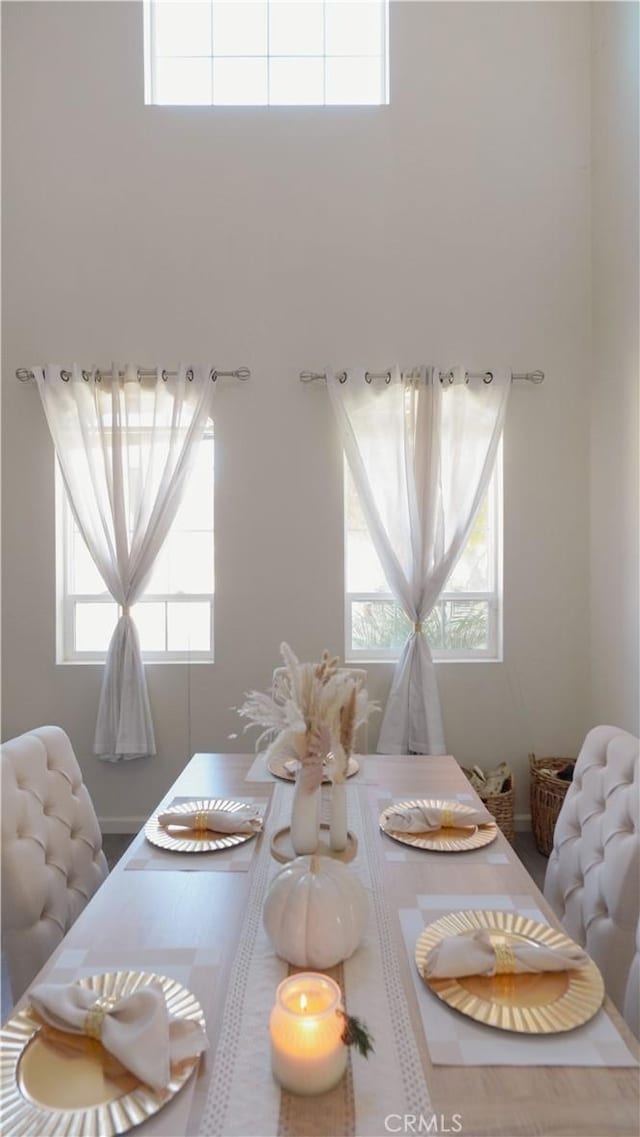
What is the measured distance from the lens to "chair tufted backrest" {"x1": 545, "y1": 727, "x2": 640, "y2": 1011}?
1174 mm

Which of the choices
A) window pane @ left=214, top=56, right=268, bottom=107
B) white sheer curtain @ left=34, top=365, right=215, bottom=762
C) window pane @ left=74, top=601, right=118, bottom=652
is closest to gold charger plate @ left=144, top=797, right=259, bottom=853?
white sheer curtain @ left=34, top=365, right=215, bottom=762

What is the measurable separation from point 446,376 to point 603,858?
87.0 inches

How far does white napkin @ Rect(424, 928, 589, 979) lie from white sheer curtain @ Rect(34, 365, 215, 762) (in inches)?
87.9

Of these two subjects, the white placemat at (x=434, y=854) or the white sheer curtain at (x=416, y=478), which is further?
the white sheer curtain at (x=416, y=478)

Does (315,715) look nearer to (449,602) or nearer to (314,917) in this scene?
(314,917)

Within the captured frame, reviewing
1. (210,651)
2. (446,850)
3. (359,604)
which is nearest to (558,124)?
(359,604)

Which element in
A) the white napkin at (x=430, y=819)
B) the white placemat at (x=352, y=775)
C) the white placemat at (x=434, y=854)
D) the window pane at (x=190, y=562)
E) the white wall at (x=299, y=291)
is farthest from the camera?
the window pane at (x=190, y=562)

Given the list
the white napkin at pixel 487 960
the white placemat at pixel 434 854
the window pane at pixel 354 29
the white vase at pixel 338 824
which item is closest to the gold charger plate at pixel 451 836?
the white placemat at pixel 434 854

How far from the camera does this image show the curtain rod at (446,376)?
2.93 meters

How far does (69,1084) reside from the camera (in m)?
0.73

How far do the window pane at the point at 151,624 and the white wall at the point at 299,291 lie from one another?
5.6 inches

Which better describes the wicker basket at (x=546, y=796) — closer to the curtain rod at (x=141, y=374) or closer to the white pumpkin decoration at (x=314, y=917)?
the white pumpkin decoration at (x=314, y=917)

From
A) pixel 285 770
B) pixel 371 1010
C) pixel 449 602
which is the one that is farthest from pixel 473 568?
pixel 371 1010

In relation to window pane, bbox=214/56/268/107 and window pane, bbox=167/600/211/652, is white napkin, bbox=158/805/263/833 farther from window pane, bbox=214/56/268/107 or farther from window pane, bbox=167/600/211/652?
window pane, bbox=214/56/268/107
